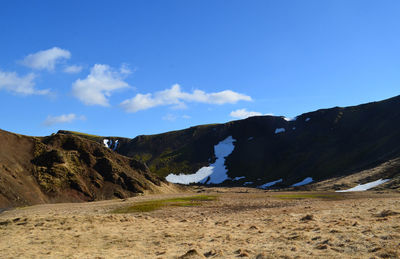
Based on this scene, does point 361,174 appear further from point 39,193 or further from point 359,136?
point 39,193

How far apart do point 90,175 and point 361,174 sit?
75.6 metres

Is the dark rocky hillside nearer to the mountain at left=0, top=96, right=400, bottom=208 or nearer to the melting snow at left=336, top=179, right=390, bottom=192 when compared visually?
the mountain at left=0, top=96, right=400, bottom=208

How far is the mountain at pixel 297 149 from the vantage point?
381 ft

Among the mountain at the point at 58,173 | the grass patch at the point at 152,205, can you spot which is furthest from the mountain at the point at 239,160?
the grass patch at the point at 152,205

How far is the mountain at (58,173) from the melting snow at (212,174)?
65496 mm

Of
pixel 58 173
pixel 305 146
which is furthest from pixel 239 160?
pixel 58 173

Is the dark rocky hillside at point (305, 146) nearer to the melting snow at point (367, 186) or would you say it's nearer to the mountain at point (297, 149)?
the mountain at point (297, 149)

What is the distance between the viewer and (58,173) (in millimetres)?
69000

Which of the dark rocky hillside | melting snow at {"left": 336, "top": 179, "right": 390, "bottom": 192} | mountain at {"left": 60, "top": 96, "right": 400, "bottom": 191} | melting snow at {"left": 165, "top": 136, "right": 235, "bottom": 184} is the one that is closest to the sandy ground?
melting snow at {"left": 336, "top": 179, "right": 390, "bottom": 192}

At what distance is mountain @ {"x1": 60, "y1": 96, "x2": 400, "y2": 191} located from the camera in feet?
381

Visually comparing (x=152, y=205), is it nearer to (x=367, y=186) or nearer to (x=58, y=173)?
(x=58, y=173)

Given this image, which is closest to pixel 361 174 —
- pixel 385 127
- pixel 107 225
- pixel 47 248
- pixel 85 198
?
pixel 385 127

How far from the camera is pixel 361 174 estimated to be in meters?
87.9

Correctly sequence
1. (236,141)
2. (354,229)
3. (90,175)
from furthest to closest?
1. (236,141)
2. (90,175)
3. (354,229)
